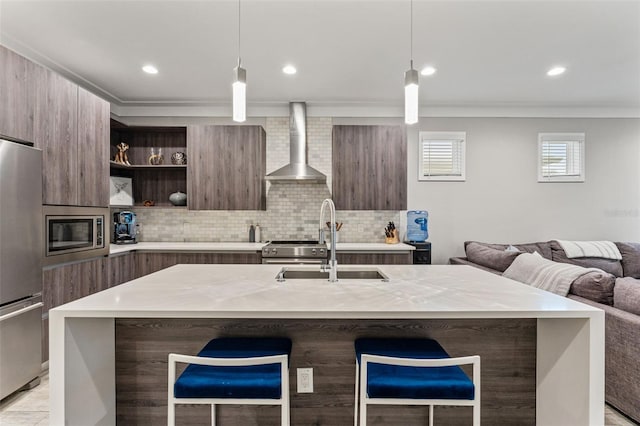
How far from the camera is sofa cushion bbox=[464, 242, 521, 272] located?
3.24m

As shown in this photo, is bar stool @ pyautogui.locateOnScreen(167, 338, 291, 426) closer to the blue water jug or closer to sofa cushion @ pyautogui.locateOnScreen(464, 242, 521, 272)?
sofa cushion @ pyautogui.locateOnScreen(464, 242, 521, 272)

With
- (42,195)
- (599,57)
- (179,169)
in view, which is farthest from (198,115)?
(599,57)

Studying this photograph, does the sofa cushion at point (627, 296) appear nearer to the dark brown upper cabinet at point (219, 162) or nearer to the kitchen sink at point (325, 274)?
the kitchen sink at point (325, 274)

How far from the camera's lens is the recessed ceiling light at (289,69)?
3291mm

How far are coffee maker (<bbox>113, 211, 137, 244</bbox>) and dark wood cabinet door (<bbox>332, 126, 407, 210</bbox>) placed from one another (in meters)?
2.65

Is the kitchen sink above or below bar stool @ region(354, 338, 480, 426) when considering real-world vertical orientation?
above

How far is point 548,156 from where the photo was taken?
15.0ft

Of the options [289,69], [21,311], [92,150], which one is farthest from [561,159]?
[21,311]

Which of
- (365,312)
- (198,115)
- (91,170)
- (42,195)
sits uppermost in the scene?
(198,115)

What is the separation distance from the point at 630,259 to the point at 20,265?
21.1 ft

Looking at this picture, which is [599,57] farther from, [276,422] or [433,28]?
[276,422]

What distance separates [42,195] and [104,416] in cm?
182

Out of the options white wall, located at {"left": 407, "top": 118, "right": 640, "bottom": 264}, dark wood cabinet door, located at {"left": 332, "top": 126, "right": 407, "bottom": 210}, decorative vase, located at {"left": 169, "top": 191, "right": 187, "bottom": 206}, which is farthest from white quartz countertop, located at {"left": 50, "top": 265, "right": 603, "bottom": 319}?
white wall, located at {"left": 407, "top": 118, "right": 640, "bottom": 264}

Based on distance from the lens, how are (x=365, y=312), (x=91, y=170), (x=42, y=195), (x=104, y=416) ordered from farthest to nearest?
(x=91, y=170) → (x=42, y=195) → (x=104, y=416) → (x=365, y=312)
